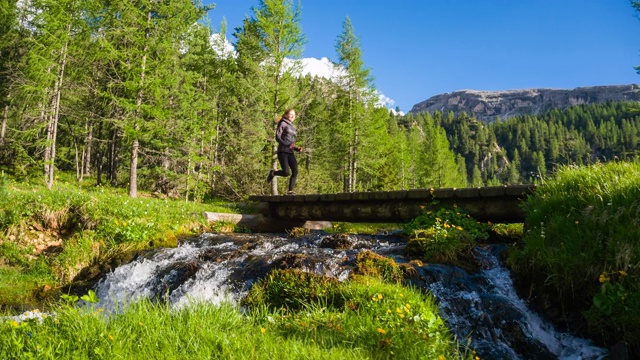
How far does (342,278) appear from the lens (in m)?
5.32

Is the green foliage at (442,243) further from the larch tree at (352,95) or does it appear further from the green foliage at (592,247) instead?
the larch tree at (352,95)

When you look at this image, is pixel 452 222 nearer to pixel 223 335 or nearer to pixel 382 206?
pixel 382 206

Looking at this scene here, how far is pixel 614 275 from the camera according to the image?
13.8 ft

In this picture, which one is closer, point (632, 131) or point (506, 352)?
point (506, 352)

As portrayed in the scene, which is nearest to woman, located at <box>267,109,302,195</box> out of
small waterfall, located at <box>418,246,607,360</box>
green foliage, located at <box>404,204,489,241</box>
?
green foliage, located at <box>404,204,489,241</box>

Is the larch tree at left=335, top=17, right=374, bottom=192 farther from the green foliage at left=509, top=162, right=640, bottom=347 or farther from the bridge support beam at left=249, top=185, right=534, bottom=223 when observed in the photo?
the green foliage at left=509, top=162, right=640, bottom=347

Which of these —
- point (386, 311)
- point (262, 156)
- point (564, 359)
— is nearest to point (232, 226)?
point (386, 311)

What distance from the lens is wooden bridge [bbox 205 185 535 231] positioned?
26.5 feet

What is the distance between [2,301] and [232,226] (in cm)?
568

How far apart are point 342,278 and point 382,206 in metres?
4.98

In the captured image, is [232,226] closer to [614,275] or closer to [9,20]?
[614,275]

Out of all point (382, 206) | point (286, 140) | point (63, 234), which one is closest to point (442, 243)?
point (382, 206)

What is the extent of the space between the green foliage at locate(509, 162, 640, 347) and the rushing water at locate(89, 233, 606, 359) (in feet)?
1.22

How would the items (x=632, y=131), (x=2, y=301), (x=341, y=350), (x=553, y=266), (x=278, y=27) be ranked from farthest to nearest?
1. (x=632, y=131)
2. (x=278, y=27)
3. (x=2, y=301)
4. (x=553, y=266)
5. (x=341, y=350)
